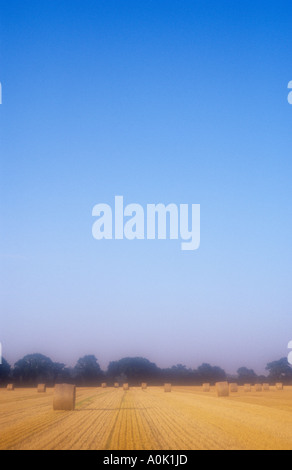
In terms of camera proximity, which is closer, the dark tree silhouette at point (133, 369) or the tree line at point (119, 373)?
the tree line at point (119, 373)

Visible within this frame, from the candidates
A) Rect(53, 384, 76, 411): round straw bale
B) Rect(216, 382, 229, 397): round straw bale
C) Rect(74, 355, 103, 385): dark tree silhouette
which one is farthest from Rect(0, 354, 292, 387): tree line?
Rect(53, 384, 76, 411): round straw bale

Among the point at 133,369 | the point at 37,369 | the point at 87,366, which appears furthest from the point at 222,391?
the point at 87,366

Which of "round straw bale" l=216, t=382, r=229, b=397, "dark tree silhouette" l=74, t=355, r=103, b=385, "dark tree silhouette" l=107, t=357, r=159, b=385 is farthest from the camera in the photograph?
"dark tree silhouette" l=74, t=355, r=103, b=385

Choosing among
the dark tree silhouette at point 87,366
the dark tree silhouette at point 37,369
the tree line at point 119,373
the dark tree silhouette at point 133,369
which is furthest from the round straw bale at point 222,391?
the dark tree silhouette at point 87,366

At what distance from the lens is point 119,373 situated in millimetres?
164875

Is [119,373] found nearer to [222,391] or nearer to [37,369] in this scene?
[37,369]

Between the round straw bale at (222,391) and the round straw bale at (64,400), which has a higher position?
the round straw bale at (64,400)

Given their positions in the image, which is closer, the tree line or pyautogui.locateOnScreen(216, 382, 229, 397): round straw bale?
pyautogui.locateOnScreen(216, 382, 229, 397): round straw bale

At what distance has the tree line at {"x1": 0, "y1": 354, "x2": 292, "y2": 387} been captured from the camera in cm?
12456

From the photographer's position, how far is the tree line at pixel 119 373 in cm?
12456

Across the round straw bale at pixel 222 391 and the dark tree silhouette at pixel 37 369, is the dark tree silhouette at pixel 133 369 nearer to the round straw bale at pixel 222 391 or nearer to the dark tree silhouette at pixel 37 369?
the dark tree silhouette at pixel 37 369

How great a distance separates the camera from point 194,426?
16375 millimetres

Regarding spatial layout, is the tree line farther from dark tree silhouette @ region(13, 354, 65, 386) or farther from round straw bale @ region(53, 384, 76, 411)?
round straw bale @ region(53, 384, 76, 411)
